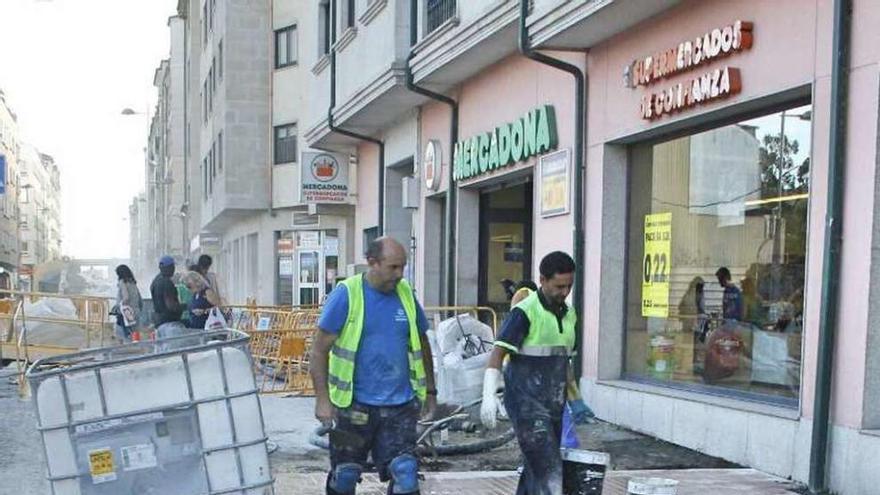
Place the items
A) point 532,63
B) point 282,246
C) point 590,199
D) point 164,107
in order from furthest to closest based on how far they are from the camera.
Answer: point 164,107 → point 282,246 → point 532,63 → point 590,199

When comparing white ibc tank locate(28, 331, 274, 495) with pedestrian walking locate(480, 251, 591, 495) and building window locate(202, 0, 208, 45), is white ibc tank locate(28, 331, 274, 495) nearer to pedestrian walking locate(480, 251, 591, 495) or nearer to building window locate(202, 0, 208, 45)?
pedestrian walking locate(480, 251, 591, 495)

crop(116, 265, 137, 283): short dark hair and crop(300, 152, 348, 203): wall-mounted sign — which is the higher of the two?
crop(300, 152, 348, 203): wall-mounted sign

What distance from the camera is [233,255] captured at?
37531 millimetres

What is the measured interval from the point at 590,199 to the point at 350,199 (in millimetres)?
11520

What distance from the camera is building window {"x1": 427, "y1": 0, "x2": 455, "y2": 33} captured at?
13.0m

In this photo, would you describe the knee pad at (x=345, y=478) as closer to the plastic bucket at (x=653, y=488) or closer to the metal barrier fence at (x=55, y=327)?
the plastic bucket at (x=653, y=488)

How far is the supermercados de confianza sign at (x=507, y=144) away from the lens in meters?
10.8

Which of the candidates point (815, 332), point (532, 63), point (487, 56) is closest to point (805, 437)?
point (815, 332)

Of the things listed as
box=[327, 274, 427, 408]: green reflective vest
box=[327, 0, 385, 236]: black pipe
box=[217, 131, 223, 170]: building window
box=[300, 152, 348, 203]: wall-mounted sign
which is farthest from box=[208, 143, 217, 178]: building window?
box=[327, 274, 427, 408]: green reflective vest

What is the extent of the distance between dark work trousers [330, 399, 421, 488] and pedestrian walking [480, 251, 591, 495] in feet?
1.54

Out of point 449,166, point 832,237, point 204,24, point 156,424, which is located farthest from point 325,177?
point 204,24

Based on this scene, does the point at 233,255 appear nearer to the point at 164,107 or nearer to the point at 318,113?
the point at 318,113

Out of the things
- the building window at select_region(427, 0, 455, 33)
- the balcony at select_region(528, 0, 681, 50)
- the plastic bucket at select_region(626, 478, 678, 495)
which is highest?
the building window at select_region(427, 0, 455, 33)

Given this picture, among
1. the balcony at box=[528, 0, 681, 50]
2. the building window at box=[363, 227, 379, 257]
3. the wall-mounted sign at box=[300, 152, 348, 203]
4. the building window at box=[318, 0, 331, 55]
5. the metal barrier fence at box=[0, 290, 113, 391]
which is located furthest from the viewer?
the wall-mounted sign at box=[300, 152, 348, 203]
